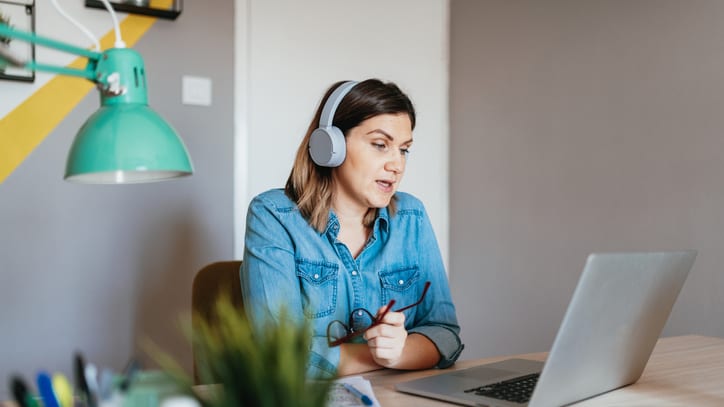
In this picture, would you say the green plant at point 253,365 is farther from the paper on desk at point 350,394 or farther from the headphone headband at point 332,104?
the headphone headband at point 332,104

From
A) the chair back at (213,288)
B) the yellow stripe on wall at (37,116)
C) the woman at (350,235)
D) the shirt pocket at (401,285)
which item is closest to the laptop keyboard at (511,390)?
the woman at (350,235)

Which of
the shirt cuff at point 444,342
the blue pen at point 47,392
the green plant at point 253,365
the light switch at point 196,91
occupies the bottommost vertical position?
the shirt cuff at point 444,342

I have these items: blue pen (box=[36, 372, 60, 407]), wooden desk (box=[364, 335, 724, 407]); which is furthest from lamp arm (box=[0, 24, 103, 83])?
wooden desk (box=[364, 335, 724, 407])

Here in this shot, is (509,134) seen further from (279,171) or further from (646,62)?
(279,171)

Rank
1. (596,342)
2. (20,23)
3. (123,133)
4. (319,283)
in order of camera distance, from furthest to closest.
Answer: (20,23) < (319,283) < (596,342) < (123,133)

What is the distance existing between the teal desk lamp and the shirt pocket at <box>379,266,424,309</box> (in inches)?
31.1

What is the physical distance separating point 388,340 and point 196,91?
1.67 m

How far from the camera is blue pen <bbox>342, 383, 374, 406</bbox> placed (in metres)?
0.93

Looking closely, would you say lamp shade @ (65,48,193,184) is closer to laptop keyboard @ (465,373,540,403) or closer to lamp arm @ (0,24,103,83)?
lamp arm @ (0,24,103,83)

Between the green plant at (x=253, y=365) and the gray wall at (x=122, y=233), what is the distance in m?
2.08

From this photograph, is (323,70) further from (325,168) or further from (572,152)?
(325,168)

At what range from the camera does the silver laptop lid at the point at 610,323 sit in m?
0.81

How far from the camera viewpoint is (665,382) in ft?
3.64

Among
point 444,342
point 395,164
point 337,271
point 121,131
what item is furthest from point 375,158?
point 121,131
